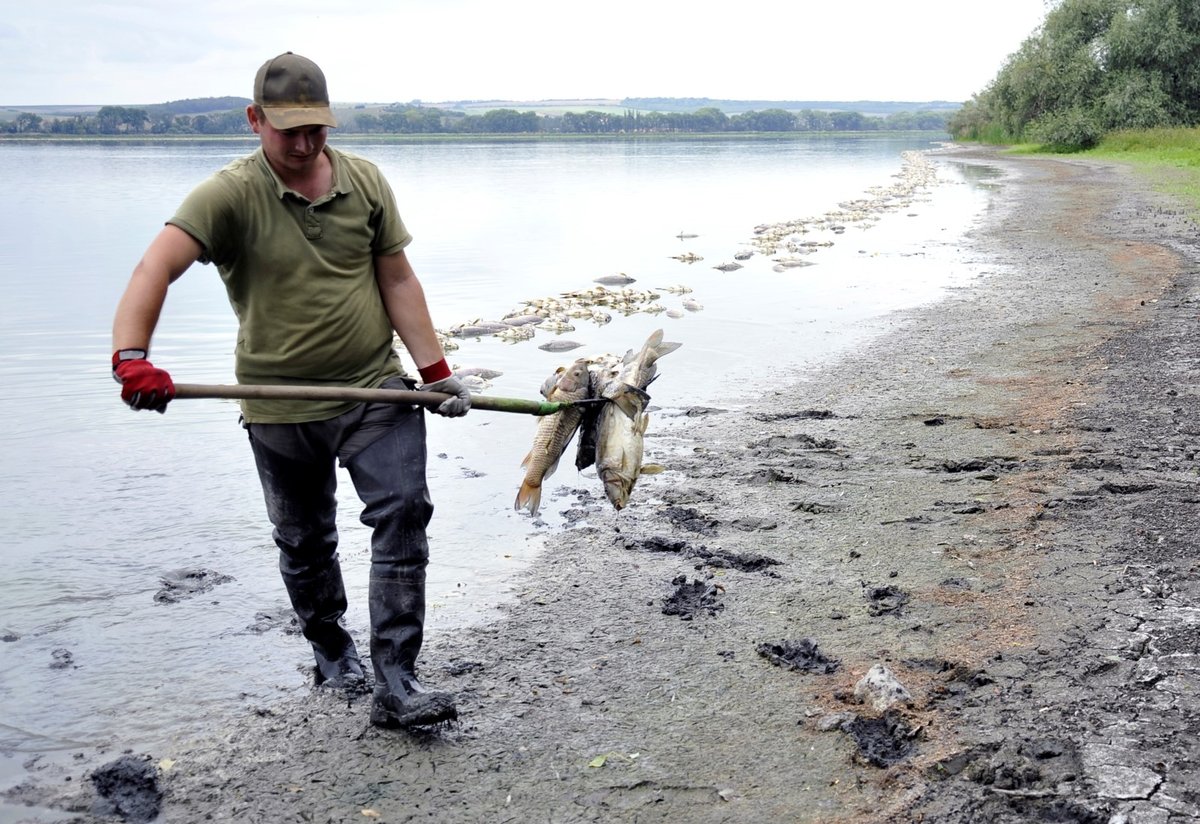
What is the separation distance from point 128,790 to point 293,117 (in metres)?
2.33

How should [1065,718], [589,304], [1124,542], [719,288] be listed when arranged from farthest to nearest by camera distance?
[719,288] < [589,304] < [1124,542] < [1065,718]

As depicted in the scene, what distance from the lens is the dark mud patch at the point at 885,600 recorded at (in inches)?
192

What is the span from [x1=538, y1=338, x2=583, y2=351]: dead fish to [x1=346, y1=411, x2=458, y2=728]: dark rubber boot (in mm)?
8265

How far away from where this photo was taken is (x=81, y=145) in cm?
10312

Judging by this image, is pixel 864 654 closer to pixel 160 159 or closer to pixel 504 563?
pixel 504 563

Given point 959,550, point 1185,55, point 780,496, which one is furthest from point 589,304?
point 1185,55

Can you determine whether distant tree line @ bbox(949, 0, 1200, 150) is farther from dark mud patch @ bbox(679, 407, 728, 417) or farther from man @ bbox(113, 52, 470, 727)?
man @ bbox(113, 52, 470, 727)

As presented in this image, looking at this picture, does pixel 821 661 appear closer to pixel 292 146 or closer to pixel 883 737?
pixel 883 737

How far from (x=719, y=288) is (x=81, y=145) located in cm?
10149

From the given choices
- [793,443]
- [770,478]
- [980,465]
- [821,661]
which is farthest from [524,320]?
[821,661]

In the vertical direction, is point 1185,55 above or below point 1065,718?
above

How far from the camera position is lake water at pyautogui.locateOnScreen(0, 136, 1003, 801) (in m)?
4.96

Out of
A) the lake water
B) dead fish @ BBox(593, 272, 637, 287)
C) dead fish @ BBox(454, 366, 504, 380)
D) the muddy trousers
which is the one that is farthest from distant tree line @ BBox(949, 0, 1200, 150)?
the muddy trousers

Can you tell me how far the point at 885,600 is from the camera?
5008mm
